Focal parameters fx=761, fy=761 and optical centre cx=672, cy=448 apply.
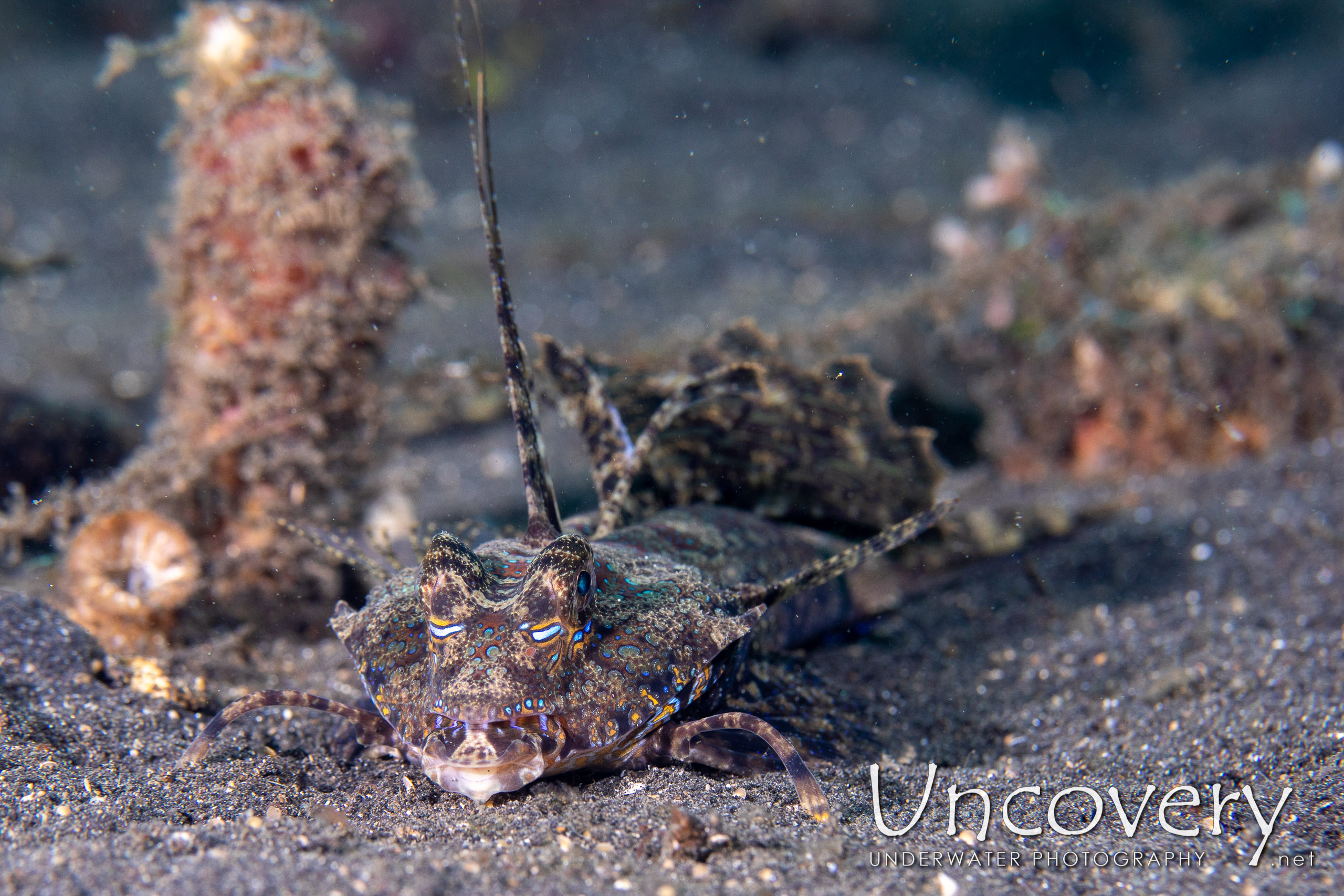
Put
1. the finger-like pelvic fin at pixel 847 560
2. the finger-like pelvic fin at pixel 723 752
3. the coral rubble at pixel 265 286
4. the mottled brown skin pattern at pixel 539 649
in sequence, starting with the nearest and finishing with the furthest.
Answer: the mottled brown skin pattern at pixel 539 649 < the finger-like pelvic fin at pixel 723 752 < the finger-like pelvic fin at pixel 847 560 < the coral rubble at pixel 265 286

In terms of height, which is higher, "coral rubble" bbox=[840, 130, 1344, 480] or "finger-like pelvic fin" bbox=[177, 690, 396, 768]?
"coral rubble" bbox=[840, 130, 1344, 480]

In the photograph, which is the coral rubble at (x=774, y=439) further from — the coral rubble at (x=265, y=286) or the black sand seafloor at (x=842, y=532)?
the coral rubble at (x=265, y=286)

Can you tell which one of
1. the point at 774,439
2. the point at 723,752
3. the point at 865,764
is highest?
the point at 774,439

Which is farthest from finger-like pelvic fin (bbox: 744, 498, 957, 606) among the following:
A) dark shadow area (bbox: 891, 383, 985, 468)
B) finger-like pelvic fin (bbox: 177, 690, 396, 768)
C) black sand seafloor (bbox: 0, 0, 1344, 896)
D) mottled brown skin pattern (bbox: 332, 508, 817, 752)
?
dark shadow area (bbox: 891, 383, 985, 468)

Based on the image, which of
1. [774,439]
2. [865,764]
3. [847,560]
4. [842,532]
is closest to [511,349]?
[847,560]

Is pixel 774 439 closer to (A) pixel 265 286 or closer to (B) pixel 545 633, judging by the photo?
(B) pixel 545 633

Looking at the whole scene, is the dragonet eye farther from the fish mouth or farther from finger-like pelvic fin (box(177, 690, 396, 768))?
finger-like pelvic fin (box(177, 690, 396, 768))

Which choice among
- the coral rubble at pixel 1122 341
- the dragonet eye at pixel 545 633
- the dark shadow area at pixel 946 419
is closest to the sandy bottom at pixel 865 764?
the dragonet eye at pixel 545 633
